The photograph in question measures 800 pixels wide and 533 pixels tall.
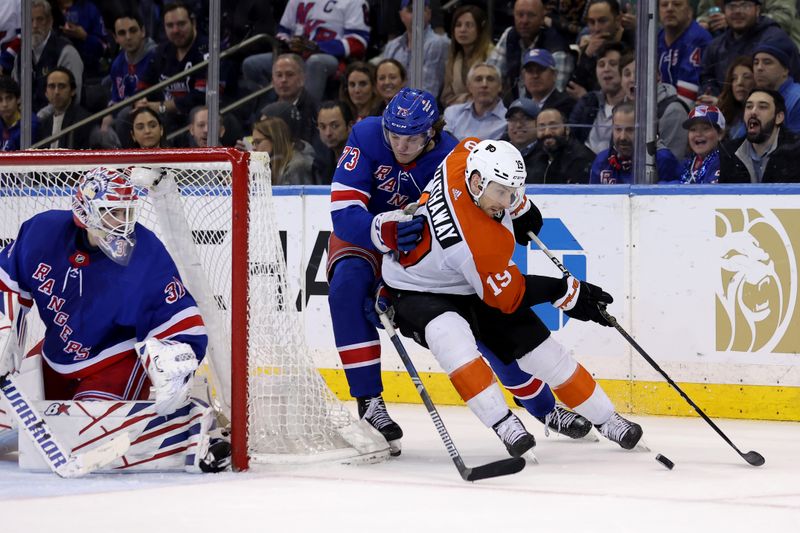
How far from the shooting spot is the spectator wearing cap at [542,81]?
5723 mm

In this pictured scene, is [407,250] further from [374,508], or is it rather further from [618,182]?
[618,182]

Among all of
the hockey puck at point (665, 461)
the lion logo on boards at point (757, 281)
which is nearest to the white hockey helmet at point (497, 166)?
the hockey puck at point (665, 461)

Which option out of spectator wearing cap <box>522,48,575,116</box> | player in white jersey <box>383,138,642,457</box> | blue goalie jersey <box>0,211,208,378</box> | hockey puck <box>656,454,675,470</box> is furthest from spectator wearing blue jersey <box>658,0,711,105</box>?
blue goalie jersey <box>0,211,208,378</box>

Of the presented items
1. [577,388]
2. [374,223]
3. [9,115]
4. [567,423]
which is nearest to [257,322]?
[374,223]

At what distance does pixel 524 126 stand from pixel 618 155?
0.46 metres

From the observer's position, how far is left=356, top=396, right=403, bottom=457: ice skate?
4242mm

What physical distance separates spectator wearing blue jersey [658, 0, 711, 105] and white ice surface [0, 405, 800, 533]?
170cm

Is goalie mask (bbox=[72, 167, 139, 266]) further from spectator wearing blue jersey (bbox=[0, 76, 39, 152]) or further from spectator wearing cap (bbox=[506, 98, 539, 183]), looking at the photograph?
spectator wearing blue jersey (bbox=[0, 76, 39, 152])

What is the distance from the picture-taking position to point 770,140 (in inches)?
207

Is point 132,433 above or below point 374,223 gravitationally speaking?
below

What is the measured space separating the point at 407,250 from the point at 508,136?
6.12 feet

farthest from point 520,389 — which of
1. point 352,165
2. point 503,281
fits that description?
point 352,165

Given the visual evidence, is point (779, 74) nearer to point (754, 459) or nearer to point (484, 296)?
point (754, 459)

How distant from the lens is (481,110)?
590cm
